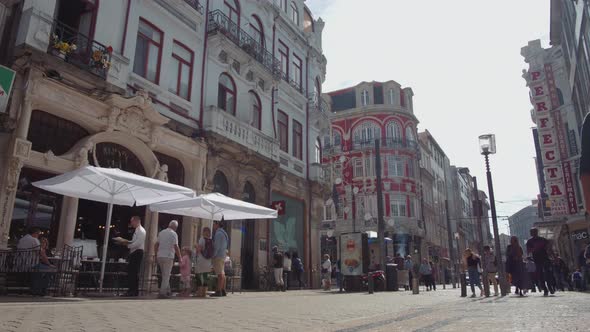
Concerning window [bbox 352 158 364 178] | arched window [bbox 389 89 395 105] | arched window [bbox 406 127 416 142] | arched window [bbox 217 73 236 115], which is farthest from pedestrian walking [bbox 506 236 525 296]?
arched window [bbox 389 89 395 105]

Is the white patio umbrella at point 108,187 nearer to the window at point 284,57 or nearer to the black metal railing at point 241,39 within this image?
the black metal railing at point 241,39

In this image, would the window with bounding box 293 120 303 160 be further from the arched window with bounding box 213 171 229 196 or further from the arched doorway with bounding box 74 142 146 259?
the arched doorway with bounding box 74 142 146 259

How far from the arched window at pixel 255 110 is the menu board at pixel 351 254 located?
615 cm

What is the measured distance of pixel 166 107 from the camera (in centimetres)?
1489

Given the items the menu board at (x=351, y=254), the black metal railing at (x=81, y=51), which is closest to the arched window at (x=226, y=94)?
the black metal railing at (x=81, y=51)

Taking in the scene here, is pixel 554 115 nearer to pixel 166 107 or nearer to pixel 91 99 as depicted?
pixel 166 107

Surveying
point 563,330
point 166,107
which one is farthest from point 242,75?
point 563,330

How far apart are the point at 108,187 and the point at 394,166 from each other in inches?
1490

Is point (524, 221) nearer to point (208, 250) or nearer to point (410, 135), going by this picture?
point (410, 135)

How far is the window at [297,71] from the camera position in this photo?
2402 centimetres

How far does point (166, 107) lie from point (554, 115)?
76.2ft

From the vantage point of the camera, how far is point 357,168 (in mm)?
46781

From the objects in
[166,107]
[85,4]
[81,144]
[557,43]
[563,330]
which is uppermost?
[557,43]

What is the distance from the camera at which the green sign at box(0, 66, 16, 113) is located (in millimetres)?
9977
